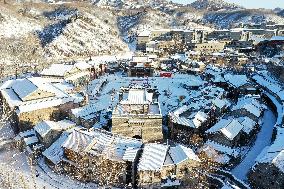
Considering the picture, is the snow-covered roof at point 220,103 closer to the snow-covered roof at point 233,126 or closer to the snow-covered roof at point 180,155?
the snow-covered roof at point 233,126

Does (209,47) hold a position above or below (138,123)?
above

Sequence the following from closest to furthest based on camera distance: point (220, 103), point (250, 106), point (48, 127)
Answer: point (48, 127)
point (250, 106)
point (220, 103)

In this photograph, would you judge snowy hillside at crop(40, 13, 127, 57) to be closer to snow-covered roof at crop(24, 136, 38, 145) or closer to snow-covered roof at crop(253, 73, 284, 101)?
snow-covered roof at crop(253, 73, 284, 101)

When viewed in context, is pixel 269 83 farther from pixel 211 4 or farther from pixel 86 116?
pixel 211 4

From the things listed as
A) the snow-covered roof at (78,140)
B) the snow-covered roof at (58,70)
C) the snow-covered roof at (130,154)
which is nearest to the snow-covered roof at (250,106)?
A: the snow-covered roof at (130,154)

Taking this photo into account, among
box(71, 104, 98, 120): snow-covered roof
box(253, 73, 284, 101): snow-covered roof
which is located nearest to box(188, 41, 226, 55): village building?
box(253, 73, 284, 101): snow-covered roof

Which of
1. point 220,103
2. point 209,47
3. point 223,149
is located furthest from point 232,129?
point 209,47

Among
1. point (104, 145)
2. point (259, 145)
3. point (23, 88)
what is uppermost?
point (23, 88)
